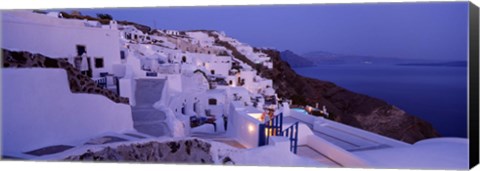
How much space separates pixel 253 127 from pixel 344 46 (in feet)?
6.61

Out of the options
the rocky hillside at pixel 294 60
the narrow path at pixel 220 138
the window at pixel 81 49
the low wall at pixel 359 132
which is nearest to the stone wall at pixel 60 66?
the window at pixel 81 49

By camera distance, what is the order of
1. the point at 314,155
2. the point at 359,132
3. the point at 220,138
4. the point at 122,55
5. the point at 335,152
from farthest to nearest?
the point at 122,55
the point at 220,138
the point at 359,132
the point at 314,155
the point at 335,152

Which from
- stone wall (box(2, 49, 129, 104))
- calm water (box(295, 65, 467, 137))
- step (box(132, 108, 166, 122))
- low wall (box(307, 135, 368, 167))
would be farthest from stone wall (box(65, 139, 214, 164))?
calm water (box(295, 65, 467, 137))

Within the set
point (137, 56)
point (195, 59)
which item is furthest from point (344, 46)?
point (137, 56)

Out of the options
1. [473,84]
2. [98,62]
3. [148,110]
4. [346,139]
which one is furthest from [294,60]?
[98,62]

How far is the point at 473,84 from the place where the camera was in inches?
168

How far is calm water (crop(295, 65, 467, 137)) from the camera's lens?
4.44m

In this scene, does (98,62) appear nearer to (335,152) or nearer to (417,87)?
(335,152)

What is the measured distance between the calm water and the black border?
0.25ft

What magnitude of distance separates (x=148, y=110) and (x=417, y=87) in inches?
174

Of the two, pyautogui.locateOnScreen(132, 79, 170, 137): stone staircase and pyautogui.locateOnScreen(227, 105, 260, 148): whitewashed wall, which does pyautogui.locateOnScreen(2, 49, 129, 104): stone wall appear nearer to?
pyautogui.locateOnScreen(132, 79, 170, 137): stone staircase

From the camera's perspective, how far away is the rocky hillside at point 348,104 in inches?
223

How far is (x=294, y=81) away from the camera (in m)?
6.20

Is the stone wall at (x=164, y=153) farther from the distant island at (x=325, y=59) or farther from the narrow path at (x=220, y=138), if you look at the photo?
the distant island at (x=325, y=59)
